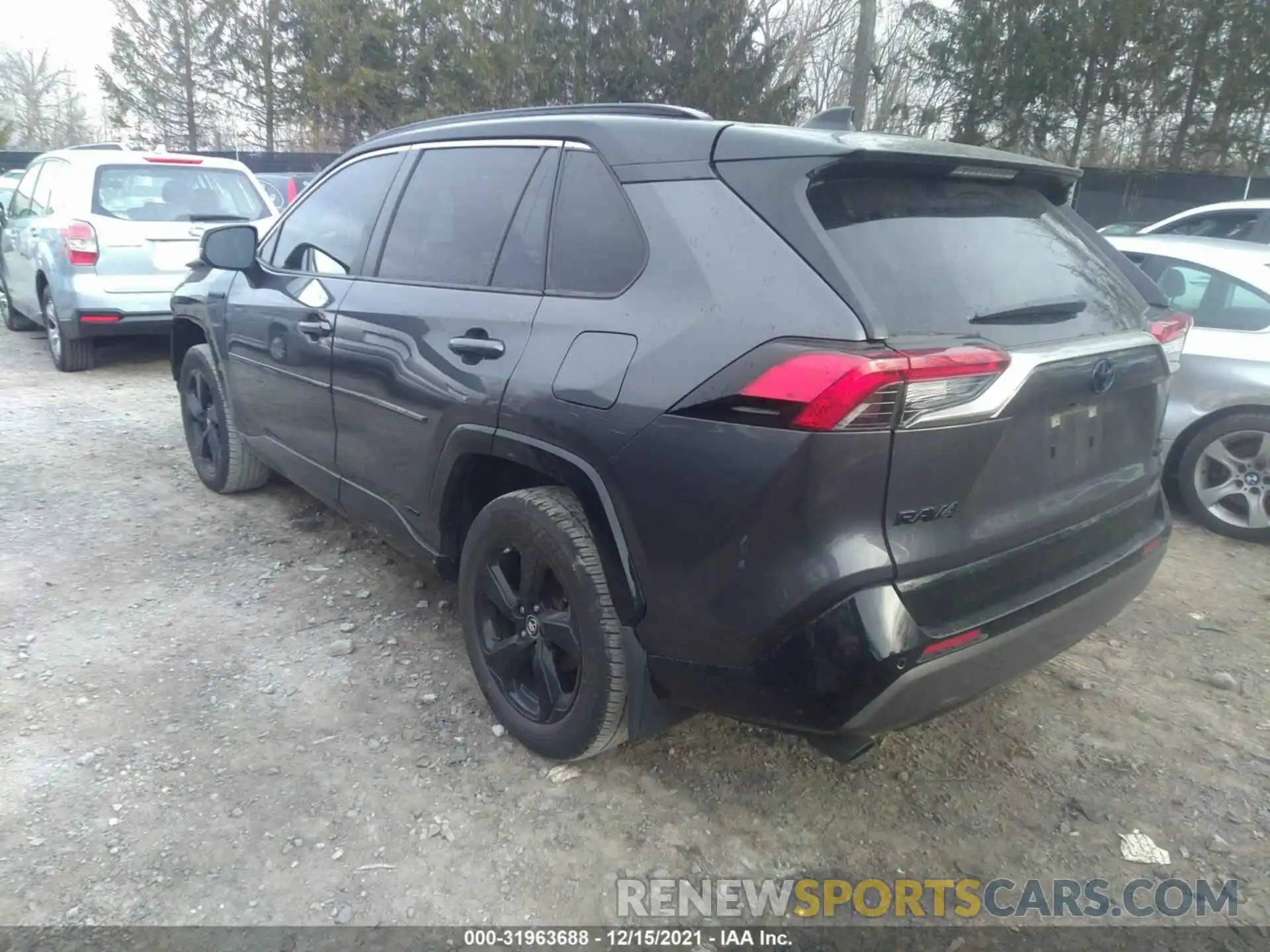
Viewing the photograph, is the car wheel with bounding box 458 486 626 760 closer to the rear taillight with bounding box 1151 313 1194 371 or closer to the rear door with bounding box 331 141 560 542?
the rear door with bounding box 331 141 560 542

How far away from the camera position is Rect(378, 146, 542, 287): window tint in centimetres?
299

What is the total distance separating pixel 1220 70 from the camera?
16.8m

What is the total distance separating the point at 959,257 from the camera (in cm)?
234

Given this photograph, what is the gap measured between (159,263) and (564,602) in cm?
617

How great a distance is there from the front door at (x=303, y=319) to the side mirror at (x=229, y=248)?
3.8 inches

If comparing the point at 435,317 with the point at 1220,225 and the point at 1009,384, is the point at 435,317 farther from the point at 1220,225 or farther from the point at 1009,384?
the point at 1220,225

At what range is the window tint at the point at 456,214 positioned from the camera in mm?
2992

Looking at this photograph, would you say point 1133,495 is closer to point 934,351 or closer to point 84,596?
point 934,351

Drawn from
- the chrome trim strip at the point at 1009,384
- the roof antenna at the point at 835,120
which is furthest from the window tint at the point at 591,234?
the chrome trim strip at the point at 1009,384

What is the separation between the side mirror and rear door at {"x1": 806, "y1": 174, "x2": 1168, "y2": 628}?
2.85m

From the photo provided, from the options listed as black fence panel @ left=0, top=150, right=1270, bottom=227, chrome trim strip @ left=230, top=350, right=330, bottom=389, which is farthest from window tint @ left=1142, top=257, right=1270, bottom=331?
black fence panel @ left=0, top=150, right=1270, bottom=227

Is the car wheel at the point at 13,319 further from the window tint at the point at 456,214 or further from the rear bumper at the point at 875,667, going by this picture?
the rear bumper at the point at 875,667

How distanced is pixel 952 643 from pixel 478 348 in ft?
5.09

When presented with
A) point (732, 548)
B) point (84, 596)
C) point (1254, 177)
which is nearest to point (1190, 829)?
point (732, 548)
